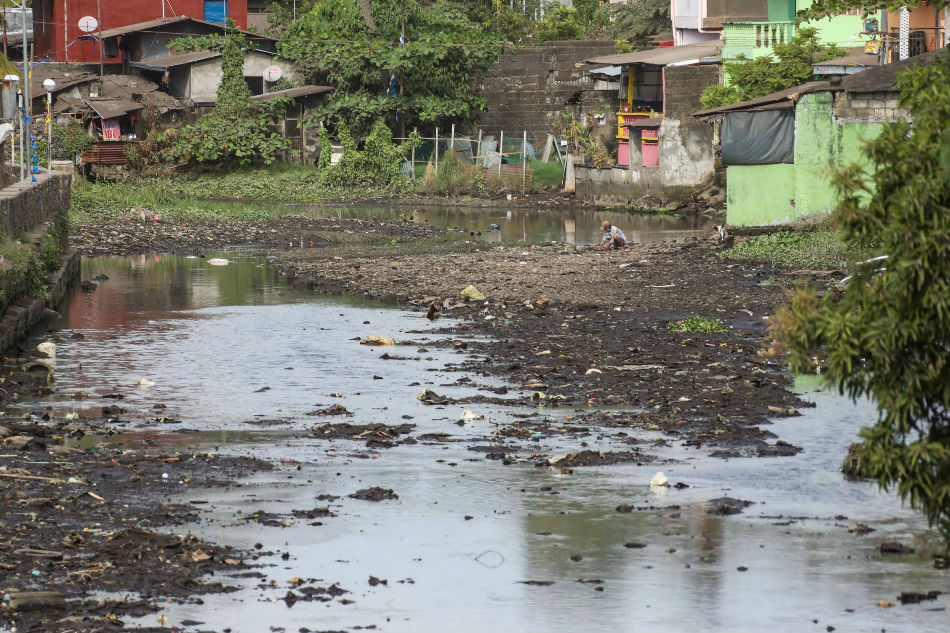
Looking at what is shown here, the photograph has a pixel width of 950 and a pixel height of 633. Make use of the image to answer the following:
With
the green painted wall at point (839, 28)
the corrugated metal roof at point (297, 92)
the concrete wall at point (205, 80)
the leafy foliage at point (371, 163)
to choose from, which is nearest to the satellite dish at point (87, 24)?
the concrete wall at point (205, 80)

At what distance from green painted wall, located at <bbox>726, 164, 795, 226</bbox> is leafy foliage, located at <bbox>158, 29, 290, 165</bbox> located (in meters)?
20.8

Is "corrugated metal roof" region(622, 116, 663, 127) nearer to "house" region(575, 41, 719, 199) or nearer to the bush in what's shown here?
"house" region(575, 41, 719, 199)

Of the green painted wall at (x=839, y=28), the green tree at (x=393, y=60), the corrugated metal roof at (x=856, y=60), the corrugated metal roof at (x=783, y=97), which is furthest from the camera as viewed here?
the green tree at (x=393, y=60)

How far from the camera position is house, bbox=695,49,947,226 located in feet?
65.5

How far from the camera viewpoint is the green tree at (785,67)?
26609 millimetres

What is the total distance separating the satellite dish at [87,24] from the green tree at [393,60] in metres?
7.58

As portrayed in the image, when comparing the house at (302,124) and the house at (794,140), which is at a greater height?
the house at (302,124)

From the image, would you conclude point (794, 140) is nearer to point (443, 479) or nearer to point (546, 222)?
point (546, 222)

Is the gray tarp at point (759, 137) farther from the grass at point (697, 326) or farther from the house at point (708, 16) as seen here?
the house at point (708, 16)

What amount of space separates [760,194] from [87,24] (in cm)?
3039

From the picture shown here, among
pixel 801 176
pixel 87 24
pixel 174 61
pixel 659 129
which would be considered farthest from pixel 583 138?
pixel 87 24

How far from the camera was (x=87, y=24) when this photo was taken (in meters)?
44.1

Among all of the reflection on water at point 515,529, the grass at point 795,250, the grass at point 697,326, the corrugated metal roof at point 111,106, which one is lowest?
the reflection on water at point 515,529

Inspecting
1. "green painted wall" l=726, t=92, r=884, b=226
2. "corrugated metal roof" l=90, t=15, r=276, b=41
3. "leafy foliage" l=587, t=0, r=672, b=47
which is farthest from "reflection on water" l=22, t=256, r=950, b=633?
"leafy foliage" l=587, t=0, r=672, b=47
